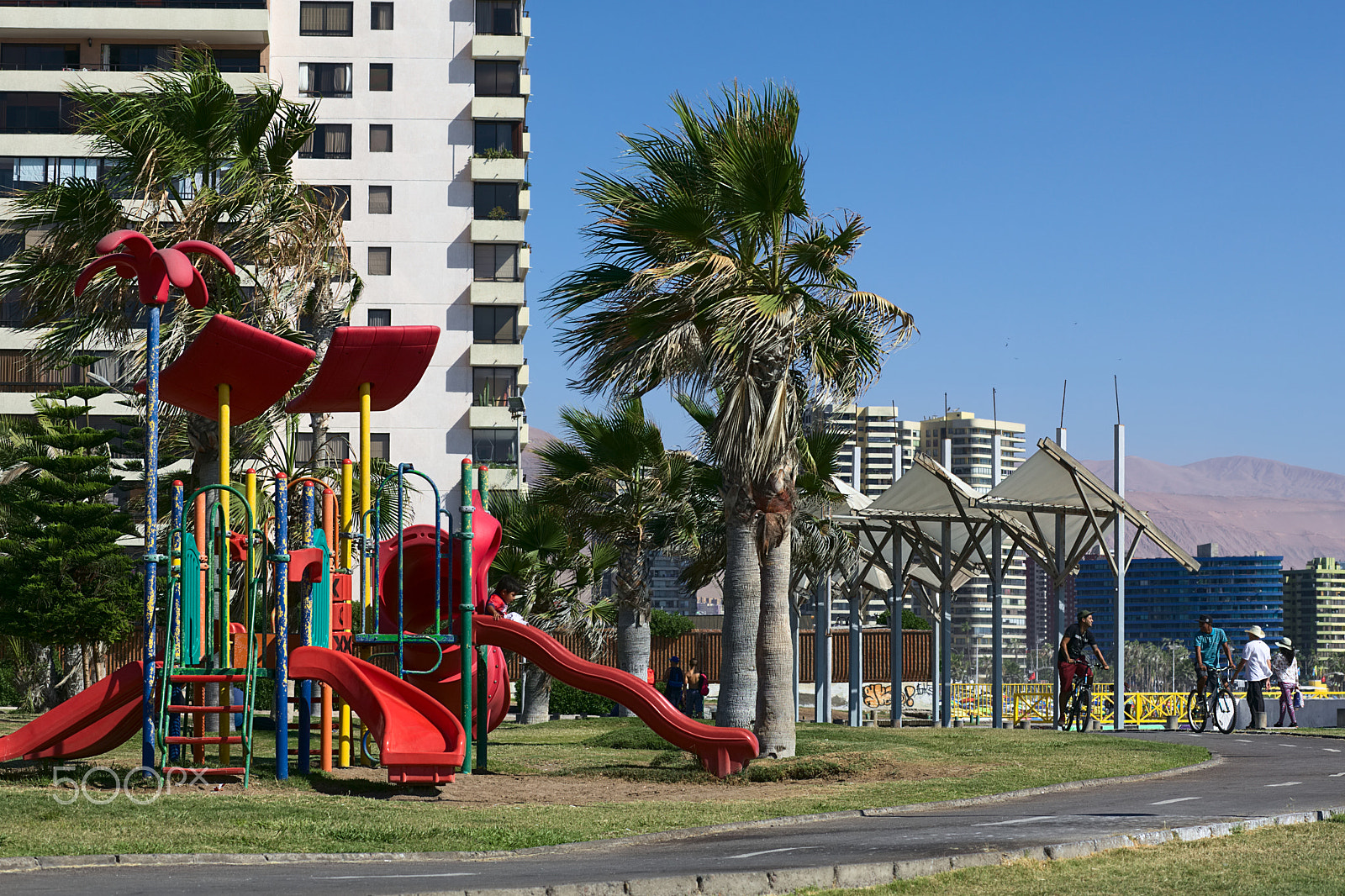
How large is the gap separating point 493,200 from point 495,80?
4792 mm

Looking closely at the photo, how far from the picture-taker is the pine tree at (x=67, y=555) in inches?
1011

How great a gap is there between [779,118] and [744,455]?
390 centimetres

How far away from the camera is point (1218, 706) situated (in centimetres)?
2191

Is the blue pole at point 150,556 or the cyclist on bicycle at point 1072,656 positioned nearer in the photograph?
the blue pole at point 150,556

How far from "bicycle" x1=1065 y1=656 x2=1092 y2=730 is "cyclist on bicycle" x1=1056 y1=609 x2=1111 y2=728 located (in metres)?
0.04

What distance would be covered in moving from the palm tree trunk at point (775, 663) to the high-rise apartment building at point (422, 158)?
133 ft

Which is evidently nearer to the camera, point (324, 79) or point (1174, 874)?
point (1174, 874)

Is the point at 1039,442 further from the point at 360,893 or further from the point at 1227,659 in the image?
the point at 360,893

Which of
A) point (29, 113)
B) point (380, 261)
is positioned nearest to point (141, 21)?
point (29, 113)

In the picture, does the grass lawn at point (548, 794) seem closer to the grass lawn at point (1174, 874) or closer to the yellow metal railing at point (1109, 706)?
the grass lawn at point (1174, 874)

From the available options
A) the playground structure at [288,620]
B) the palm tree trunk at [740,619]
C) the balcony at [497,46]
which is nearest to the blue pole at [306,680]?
→ the playground structure at [288,620]

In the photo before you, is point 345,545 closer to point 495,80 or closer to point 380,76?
point 495,80

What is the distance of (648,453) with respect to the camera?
88.2 feet

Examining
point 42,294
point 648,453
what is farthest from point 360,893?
point 648,453
